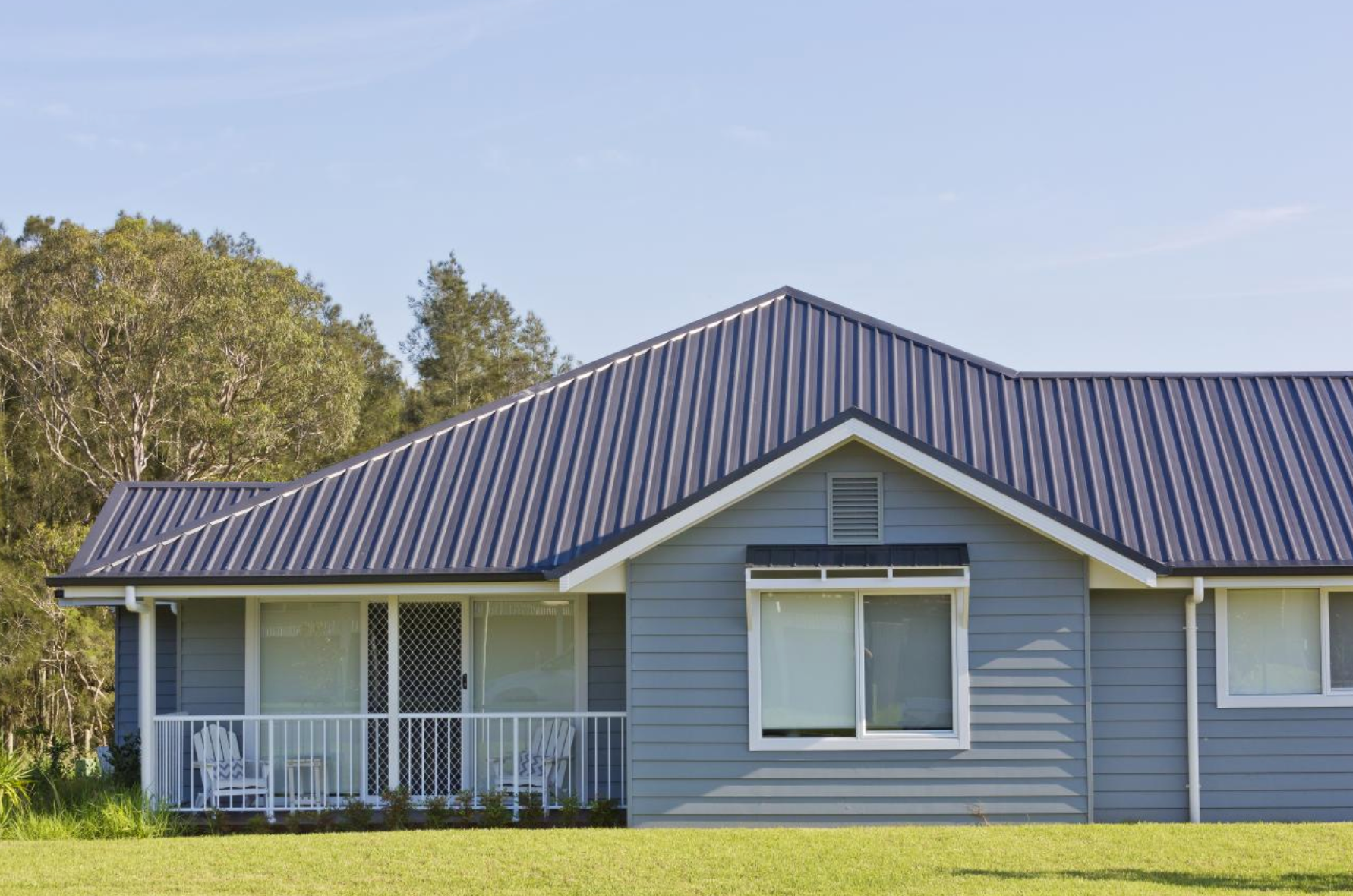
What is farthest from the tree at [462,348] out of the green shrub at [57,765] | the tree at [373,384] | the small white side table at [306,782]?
the small white side table at [306,782]

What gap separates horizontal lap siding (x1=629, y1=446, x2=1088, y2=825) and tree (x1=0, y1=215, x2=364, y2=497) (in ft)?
78.5

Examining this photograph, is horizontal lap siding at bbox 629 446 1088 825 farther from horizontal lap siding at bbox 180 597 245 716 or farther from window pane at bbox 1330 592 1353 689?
horizontal lap siding at bbox 180 597 245 716

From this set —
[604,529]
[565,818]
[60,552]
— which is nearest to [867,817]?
[565,818]

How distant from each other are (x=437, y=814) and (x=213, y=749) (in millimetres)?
2592

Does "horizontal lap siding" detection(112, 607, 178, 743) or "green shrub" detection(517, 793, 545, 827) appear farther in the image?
"horizontal lap siding" detection(112, 607, 178, 743)

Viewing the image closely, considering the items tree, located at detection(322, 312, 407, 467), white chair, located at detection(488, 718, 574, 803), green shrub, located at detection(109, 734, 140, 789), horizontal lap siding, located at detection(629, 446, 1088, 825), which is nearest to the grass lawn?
horizontal lap siding, located at detection(629, 446, 1088, 825)

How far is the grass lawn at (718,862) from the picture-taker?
36.3 ft

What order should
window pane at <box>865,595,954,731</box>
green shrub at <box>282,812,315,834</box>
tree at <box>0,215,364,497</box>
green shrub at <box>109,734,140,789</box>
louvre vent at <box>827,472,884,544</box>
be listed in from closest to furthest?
window pane at <box>865,595,954,731</box> → louvre vent at <box>827,472,884,544</box> → green shrub at <box>282,812,315,834</box> → green shrub at <box>109,734,140,789</box> → tree at <box>0,215,364,497</box>

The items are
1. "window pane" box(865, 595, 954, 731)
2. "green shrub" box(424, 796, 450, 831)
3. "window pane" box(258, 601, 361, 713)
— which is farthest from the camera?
"window pane" box(258, 601, 361, 713)

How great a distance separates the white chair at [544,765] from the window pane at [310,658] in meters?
1.94

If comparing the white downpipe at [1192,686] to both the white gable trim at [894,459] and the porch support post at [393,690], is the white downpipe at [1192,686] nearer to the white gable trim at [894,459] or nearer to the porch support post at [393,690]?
the white gable trim at [894,459]

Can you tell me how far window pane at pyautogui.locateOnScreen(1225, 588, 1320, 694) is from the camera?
577 inches

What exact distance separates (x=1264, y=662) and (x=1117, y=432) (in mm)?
3046

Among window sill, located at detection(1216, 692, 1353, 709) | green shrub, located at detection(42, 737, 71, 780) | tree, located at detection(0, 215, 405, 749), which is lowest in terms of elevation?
green shrub, located at detection(42, 737, 71, 780)
